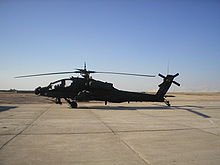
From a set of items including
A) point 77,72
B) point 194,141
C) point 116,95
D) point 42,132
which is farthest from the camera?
point 116,95

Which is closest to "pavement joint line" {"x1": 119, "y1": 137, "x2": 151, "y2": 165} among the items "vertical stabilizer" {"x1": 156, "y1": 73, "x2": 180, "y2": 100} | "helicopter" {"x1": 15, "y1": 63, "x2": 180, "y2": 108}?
"helicopter" {"x1": 15, "y1": 63, "x2": 180, "y2": 108}

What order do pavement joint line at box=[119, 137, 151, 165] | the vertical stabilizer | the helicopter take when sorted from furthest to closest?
the vertical stabilizer, the helicopter, pavement joint line at box=[119, 137, 151, 165]

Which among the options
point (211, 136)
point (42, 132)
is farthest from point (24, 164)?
point (211, 136)

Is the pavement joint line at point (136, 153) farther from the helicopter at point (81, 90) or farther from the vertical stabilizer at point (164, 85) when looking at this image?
the vertical stabilizer at point (164, 85)

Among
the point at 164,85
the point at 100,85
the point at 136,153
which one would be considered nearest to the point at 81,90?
the point at 100,85

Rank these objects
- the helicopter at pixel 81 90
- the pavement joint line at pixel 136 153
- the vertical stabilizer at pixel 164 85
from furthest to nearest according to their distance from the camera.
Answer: the vertical stabilizer at pixel 164 85
the helicopter at pixel 81 90
the pavement joint line at pixel 136 153

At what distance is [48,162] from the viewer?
414cm

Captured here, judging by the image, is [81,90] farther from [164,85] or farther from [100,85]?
[164,85]

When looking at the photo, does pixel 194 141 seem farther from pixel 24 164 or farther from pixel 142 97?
pixel 142 97

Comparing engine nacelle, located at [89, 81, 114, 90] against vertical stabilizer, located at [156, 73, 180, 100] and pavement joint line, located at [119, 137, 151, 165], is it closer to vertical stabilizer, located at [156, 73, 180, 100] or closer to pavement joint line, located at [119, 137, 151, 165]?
vertical stabilizer, located at [156, 73, 180, 100]

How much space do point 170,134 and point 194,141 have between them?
105 centimetres

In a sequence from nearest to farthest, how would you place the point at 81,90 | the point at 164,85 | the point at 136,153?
the point at 136,153, the point at 81,90, the point at 164,85

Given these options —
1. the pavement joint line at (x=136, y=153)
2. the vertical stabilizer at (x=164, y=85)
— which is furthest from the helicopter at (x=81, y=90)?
the pavement joint line at (x=136, y=153)

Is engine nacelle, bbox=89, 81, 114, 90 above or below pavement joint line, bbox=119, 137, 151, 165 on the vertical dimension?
above
